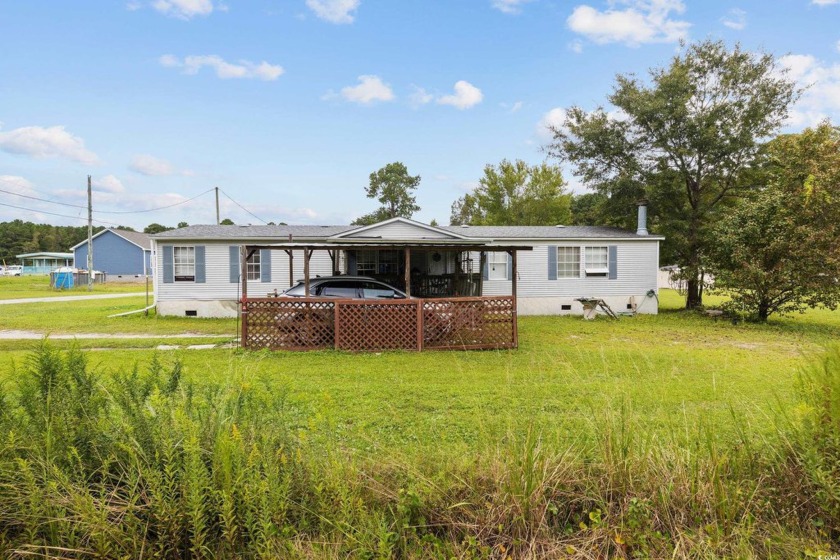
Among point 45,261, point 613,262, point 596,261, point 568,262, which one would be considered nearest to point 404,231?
point 568,262

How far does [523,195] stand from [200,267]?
25.9 meters

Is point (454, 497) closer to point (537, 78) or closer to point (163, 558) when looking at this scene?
point (163, 558)

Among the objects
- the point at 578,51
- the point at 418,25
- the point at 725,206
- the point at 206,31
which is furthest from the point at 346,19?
the point at 725,206

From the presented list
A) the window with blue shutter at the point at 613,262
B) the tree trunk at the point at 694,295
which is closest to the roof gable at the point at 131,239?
the window with blue shutter at the point at 613,262

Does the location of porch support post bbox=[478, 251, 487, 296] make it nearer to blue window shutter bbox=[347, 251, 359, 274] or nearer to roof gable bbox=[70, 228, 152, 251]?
blue window shutter bbox=[347, 251, 359, 274]

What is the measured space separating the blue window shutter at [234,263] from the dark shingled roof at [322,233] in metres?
0.48

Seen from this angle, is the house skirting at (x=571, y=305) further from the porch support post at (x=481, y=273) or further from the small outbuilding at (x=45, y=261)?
the small outbuilding at (x=45, y=261)

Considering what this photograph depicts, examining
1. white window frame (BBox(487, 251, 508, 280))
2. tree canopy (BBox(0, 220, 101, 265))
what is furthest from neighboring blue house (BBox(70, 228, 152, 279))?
white window frame (BBox(487, 251, 508, 280))

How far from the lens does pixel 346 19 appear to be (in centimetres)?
1355

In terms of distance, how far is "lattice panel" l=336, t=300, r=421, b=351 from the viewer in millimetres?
9992

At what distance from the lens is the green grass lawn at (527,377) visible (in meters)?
3.79

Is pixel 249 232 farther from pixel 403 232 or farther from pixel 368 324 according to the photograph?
pixel 368 324

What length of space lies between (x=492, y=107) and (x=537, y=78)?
3.70 meters

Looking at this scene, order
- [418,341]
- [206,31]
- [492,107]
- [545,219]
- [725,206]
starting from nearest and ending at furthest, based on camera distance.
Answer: [418,341] → [206,31] → [725,206] → [492,107] → [545,219]
